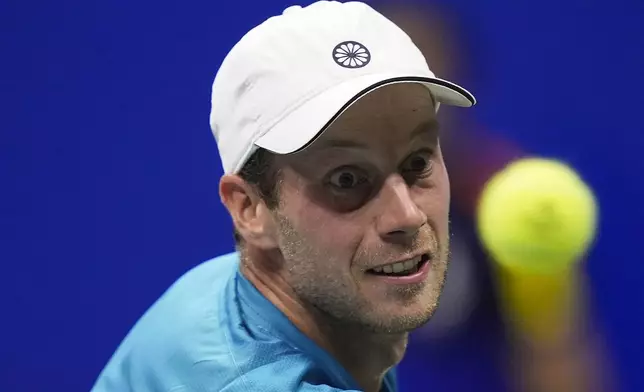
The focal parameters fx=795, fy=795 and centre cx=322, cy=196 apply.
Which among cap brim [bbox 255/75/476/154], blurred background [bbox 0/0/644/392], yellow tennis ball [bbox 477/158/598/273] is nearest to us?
cap brim [bbox 255/75/476/154]

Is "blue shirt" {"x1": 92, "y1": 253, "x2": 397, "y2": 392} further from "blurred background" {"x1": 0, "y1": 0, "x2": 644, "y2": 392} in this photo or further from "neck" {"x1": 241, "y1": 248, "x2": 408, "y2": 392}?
"blurred background" {"x1": 0, "y1": 0, "x2": 644, "y2": 392}

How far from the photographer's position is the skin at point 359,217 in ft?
2.21

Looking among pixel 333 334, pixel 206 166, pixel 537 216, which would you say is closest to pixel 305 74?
pixel 333 334

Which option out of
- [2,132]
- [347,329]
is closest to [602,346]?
[347,329]

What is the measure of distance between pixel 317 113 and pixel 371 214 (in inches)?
3.8

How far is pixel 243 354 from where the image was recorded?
68 cm

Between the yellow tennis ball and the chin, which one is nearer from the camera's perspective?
the chin

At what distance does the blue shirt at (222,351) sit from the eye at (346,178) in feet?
0.44

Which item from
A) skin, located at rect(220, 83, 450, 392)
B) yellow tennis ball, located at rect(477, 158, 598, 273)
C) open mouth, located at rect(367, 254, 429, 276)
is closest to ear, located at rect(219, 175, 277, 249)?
skin, located at rect(220, 83, 450, 392)

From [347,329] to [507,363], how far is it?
0.52 meters

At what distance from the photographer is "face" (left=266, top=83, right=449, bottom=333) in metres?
0.67

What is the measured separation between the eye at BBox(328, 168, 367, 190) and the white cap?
0.05 m

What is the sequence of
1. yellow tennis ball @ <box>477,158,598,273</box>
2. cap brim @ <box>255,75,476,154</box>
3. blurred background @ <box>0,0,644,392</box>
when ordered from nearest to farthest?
cap brim @ <box>255,75,476,154</box> < yellow tennis ball @ <box>477,158,598,273</box> < blurred background @ <box>0,0,644,392</box>

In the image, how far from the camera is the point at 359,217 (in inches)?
26.8
